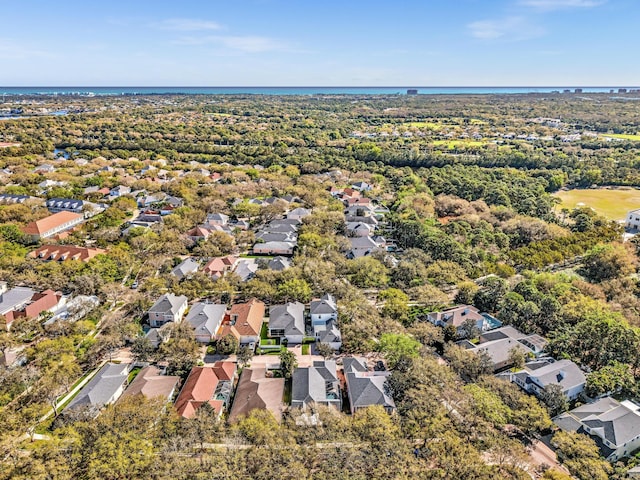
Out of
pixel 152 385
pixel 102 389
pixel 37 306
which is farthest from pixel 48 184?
pixel 152 385

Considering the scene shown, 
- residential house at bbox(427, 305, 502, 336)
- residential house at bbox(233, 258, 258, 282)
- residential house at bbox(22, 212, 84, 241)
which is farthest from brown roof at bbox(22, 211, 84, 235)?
residential house at bbox(427, 305, 502, 336)

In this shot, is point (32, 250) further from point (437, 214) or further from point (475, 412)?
point (437, 214)

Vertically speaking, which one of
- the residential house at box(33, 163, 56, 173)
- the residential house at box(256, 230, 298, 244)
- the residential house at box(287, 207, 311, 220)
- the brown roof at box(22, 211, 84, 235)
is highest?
the residential house at box(33, 163, 56, 173)

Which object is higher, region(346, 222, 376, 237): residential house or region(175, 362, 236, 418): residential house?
region(346, 222, 376, 237): residential house

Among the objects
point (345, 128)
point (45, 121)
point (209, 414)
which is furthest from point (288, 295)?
point (45, 121)

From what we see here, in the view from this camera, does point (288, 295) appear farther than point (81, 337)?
Yes

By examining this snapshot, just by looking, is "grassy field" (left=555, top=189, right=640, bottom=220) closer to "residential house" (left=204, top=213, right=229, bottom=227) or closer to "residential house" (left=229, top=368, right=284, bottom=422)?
"residential house" (left=204, top=213, right=229, bottom=227)

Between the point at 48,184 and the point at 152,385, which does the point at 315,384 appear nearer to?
the point at 152,385
